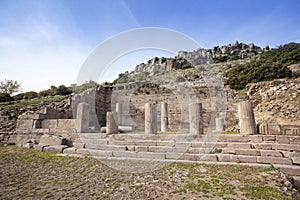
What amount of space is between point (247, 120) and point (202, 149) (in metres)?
2.64

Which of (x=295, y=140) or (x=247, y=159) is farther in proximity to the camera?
(x=295, y=140)

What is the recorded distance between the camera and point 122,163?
5949 millimetres

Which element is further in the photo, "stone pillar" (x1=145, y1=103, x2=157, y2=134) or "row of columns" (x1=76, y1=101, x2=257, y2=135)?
"stone pillar" (x1=145, y1=103, x2=157, y2=134)

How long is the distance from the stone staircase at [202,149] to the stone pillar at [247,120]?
53cm

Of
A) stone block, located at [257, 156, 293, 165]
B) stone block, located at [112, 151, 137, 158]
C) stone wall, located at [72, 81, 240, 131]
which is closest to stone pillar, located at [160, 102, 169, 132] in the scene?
stone wall, located at [72, 81, 240, 131]

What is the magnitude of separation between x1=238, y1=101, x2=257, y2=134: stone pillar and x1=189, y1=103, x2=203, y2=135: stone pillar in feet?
5.84

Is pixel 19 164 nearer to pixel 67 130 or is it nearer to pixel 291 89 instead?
pixel 67 130

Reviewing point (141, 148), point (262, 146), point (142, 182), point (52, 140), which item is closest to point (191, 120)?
point (141, 148)

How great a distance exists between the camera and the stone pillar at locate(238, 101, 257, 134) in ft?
23.9

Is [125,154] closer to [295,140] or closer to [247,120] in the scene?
[247,120]

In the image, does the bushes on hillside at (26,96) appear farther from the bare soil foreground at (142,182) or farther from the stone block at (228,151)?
the stone block at (228,151)

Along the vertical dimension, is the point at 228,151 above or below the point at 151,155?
above

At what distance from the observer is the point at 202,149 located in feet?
21.4

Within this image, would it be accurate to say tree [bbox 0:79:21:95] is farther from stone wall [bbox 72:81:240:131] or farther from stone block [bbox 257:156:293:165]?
stone block [bbox 257:156:293:165]
